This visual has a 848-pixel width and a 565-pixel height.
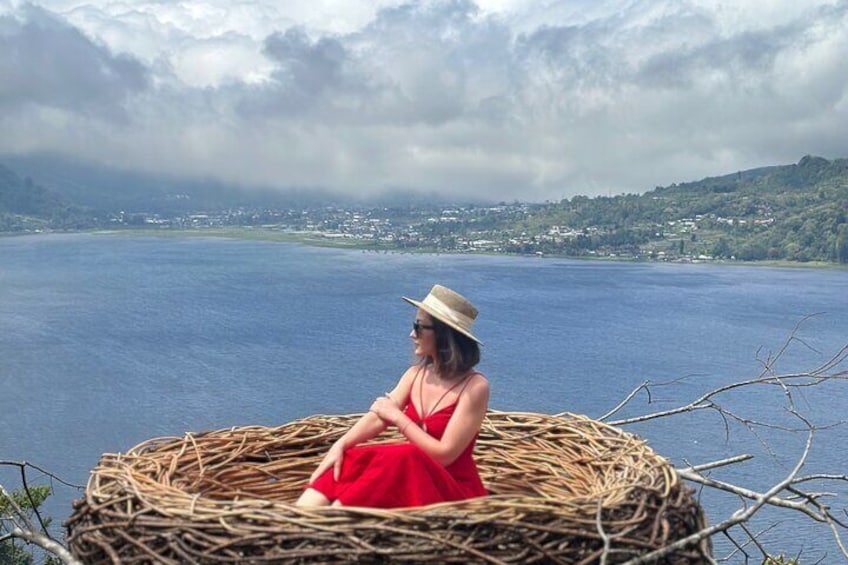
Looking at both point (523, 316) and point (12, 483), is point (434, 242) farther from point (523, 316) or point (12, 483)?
point (12, 483)

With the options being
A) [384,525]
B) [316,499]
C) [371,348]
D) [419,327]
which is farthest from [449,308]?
[371,348]

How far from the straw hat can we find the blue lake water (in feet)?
44.5

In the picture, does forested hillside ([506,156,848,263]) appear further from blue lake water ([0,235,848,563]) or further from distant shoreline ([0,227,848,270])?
blue lake water ([0,235,848,563])

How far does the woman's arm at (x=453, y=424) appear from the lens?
160 inches

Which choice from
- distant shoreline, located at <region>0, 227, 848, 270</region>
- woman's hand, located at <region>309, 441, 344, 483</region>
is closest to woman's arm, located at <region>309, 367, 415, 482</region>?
woman's hand, located at <region>309, 441, 344, 483</region>

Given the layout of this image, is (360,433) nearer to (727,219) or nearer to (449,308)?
(449,308)

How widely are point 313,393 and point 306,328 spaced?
22.4 meters

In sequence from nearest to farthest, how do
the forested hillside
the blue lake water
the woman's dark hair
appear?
the woman's dark hair, the blue lake water, the forested hillside

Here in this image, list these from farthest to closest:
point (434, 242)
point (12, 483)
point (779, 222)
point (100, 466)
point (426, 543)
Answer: point (434, 242)
point (779, 222)
point (12, 483)
point (100, 466)
point (426, 543)

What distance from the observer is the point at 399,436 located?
17.0 feet

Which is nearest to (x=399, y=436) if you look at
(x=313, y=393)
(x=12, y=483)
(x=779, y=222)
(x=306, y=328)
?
(x=12, y=483)

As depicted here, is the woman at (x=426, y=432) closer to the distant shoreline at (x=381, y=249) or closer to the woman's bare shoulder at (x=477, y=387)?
the woman's bare shoulder at (x=477, y=387)

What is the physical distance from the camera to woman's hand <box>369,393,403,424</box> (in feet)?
13.7

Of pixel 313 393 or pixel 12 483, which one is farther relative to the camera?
pixel 313 393
